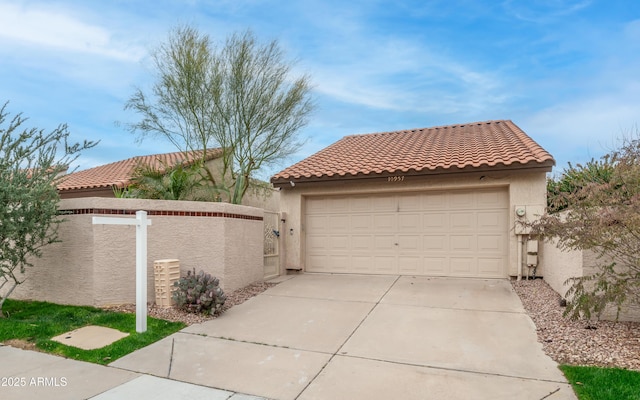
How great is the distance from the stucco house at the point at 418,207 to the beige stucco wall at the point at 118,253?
338cm

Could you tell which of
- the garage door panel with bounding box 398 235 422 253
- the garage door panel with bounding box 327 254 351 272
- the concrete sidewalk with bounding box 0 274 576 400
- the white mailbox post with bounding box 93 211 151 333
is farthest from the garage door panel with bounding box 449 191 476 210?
the white mailbox post with bounding box 93 211 151 333

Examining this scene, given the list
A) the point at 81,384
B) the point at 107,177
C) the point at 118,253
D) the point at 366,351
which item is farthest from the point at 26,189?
the point at 107,177

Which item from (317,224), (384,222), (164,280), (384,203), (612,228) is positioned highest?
(384,203)

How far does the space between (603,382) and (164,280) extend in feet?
21.4

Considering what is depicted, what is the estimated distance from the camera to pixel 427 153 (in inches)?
449

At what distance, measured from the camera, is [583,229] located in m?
5.30

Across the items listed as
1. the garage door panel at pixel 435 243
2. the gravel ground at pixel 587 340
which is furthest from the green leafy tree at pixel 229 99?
the gravel ground at pixel 587 340

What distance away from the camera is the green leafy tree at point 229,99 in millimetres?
15234

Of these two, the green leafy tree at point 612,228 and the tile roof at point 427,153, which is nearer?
the green leafy tree at point 612,228

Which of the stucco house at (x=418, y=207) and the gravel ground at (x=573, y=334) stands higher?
the stucco house at (x=418, y=207)

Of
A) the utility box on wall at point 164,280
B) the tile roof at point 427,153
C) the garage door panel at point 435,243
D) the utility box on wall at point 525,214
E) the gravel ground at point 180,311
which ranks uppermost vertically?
the tile roof at point 427,153

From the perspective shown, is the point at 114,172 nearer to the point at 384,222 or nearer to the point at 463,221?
the point at 384,222

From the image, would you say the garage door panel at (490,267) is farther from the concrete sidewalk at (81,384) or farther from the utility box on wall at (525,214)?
the concrete sidewalk at (81,384)

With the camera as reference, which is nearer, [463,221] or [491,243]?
[491,243]
